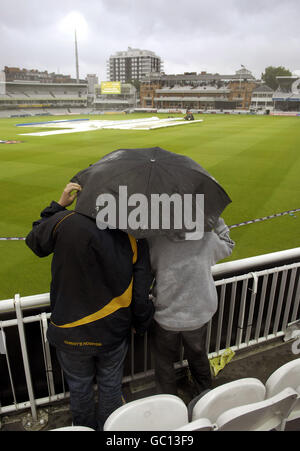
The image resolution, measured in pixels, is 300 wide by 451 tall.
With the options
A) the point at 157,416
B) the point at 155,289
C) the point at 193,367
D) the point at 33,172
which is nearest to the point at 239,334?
the point at 193,367

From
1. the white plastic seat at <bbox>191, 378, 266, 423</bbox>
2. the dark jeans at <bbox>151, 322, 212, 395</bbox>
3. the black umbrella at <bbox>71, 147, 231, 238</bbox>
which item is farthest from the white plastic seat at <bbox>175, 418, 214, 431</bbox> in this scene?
the black umbrella at <bbox>71, 147, 231, 238</bbox>

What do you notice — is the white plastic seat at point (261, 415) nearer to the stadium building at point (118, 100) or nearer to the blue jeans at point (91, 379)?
the blue jeans at point (91, 379)

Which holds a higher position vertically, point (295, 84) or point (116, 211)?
point (295, 84)

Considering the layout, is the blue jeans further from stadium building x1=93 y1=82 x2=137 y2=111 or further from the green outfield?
stadium building x1=93 y1=82 x2=137 y2=111

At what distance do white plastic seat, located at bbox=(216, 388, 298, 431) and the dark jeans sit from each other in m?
0.71

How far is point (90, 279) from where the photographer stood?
74.0 inches

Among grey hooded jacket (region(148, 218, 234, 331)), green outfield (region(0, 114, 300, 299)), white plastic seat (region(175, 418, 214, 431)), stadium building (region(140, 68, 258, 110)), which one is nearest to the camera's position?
white plastic seat (region(175, 418, 214, 431))

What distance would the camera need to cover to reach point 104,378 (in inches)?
87.9

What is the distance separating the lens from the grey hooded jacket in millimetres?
2131

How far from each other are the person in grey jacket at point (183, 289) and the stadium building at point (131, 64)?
184 meters

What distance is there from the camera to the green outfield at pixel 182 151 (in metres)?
6.34

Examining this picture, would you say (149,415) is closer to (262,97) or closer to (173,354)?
(173,354)
